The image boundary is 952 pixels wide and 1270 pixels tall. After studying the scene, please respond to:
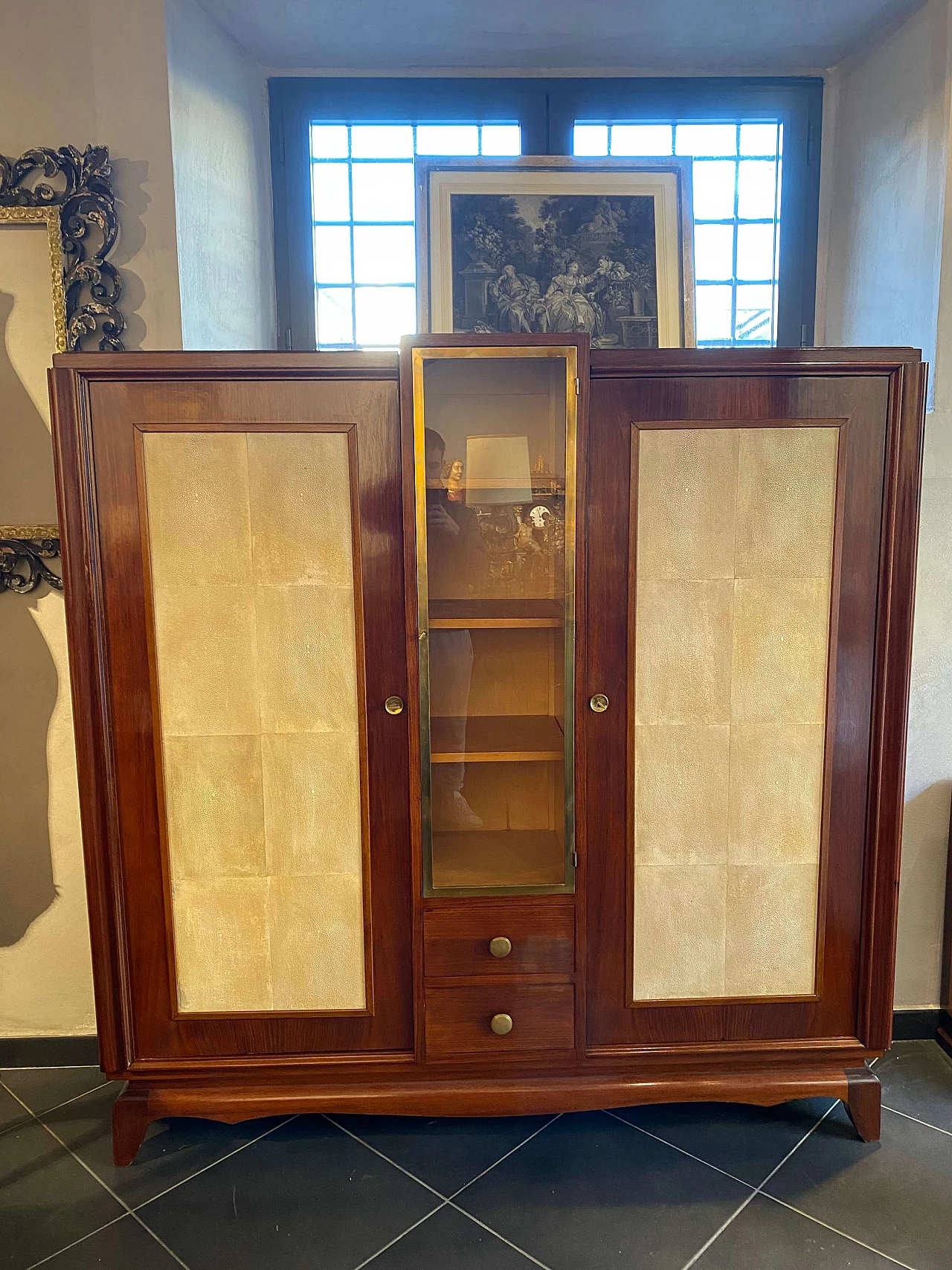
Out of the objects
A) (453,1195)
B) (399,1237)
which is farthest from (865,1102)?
(399,1237)

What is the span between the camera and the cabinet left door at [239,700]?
1.45 metres

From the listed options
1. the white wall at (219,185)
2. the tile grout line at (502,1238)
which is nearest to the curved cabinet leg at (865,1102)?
the tile grout line at (502,1238)

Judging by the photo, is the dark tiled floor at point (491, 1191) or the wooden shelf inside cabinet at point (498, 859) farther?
the wooden shelf inside cabinet at point (498, 859)

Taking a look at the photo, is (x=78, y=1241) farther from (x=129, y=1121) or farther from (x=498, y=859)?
(x=498, y=859)

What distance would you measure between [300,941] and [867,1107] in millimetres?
1196

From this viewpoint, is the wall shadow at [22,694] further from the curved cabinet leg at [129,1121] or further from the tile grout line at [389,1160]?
the tile grout line at [389,1160]

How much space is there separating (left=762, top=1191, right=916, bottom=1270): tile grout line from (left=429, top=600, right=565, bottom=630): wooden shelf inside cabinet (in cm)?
114

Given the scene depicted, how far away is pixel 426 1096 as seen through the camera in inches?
64.0

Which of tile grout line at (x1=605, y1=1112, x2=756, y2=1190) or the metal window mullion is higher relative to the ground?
the metal window mullion

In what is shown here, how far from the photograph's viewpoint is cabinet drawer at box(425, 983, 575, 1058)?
5.25 ft

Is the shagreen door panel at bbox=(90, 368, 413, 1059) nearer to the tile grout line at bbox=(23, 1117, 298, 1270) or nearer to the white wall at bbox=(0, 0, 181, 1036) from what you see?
the tile grout line at bbox=(23, 1117, 298, 1270)

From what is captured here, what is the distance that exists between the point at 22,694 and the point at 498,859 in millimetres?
1147

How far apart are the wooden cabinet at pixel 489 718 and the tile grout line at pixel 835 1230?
0.18 meters

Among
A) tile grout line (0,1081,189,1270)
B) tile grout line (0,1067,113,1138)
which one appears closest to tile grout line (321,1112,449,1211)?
tile grout line (0,1081,189,1270)
